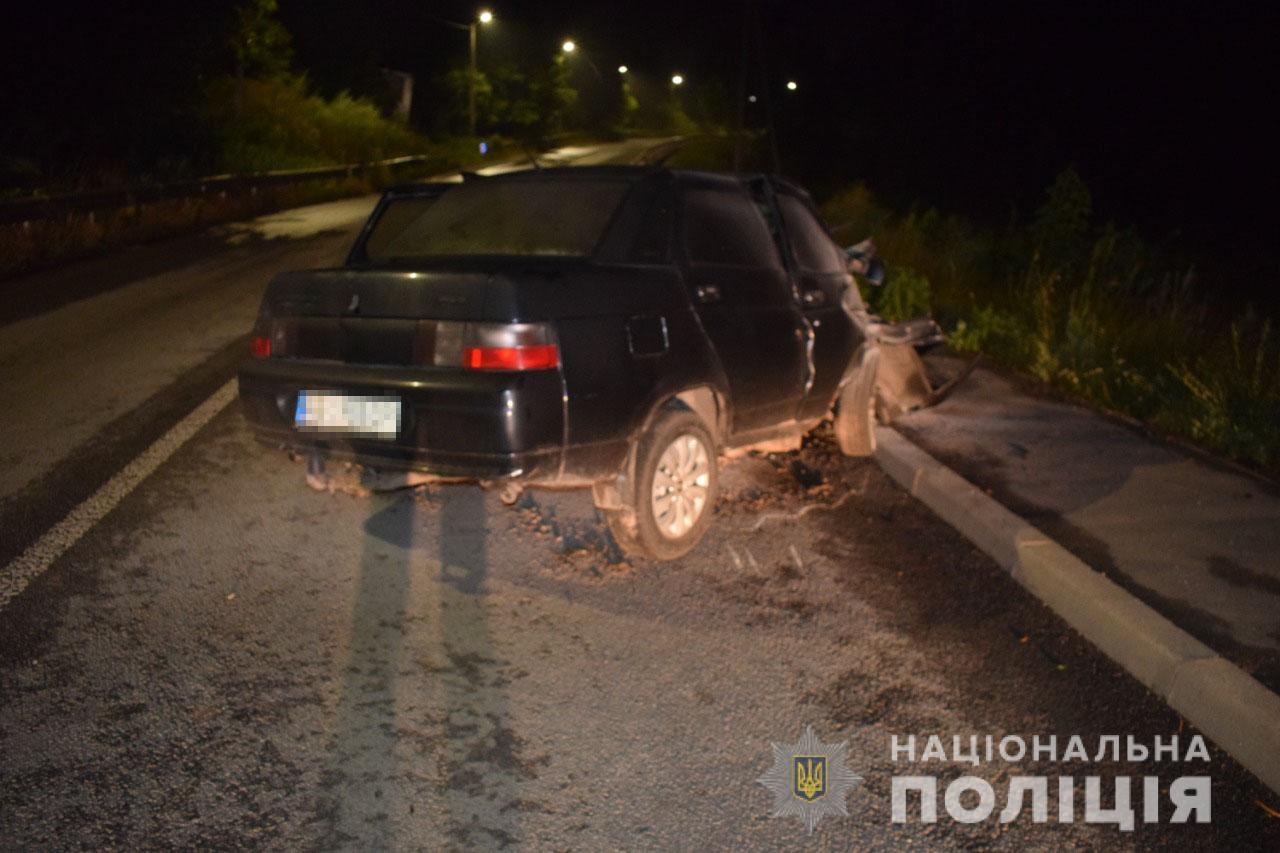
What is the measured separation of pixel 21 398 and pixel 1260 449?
27.4 feet

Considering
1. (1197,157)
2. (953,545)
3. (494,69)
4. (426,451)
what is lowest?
(953,545)

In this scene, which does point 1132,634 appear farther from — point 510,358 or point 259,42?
point 259,42

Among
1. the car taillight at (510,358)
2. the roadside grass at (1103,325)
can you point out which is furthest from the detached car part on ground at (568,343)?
the roadside grass at (1103,325)

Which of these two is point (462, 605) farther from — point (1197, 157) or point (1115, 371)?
point (1197, 157)

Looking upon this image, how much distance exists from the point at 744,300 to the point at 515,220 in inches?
47.6

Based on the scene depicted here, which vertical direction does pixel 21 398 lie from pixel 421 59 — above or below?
below

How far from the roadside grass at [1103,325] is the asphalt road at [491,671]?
2720 millimetres

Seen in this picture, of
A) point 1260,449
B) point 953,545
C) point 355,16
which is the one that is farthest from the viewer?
point 355,16

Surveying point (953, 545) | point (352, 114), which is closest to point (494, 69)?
point (352, 114)

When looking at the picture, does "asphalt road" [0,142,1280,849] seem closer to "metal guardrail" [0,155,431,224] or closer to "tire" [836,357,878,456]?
"tire" [836,357,878,456]

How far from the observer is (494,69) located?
219ft

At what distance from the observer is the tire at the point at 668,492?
4.53 metres

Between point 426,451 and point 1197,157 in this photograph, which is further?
point 1197,157

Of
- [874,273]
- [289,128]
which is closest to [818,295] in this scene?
[874,273]
